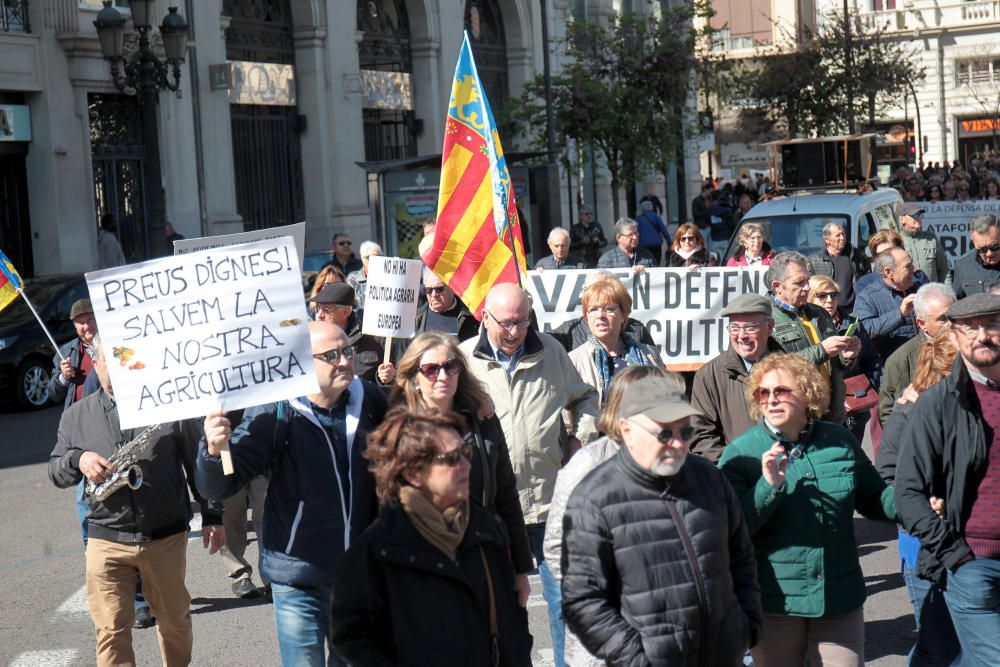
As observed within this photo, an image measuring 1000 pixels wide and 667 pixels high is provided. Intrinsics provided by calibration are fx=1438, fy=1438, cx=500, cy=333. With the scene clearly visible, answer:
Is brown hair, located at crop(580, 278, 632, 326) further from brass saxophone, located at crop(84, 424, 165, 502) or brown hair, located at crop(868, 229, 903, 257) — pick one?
brown hair, located at crop(868, 229, 903, 257)

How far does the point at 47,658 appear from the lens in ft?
24.0

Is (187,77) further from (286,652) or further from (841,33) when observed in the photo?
(841,33)

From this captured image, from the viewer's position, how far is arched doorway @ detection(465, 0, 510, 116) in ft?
112

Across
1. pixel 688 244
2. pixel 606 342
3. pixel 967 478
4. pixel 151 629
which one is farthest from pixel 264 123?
pixel 967 478

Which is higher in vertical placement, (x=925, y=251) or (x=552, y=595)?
(x=925, y=251)

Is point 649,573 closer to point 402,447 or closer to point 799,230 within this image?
point 402,447

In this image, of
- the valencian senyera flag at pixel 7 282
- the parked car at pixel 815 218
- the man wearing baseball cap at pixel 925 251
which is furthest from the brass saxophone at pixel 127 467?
the parked car at pixel 815 218

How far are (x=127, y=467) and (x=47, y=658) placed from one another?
1.78m

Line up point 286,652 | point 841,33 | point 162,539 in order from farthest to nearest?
point 841,33, point 162,539, point 286,652

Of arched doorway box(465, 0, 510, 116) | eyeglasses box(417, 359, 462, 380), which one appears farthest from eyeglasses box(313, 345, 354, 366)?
arched doorway box(465, 0, 510, 116)

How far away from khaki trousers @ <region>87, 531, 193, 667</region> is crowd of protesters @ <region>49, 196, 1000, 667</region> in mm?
11

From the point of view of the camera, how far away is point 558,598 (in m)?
5.63

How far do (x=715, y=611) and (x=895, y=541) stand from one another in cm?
525

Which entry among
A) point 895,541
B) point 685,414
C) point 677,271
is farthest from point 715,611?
point 677,271
